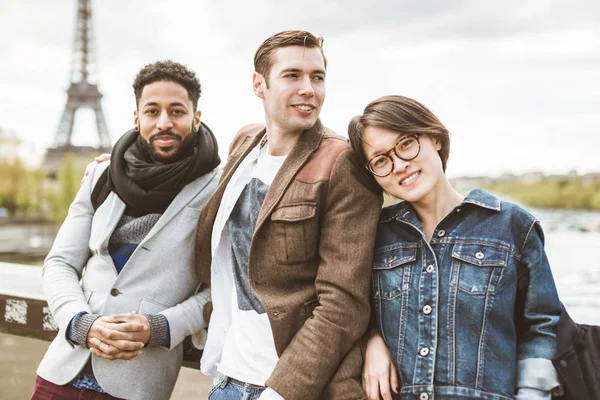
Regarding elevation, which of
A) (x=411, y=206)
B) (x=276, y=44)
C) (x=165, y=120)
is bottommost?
(x=411, y=206)

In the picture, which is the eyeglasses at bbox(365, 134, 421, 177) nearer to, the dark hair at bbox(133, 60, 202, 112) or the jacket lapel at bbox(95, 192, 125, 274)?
the dark hair at bbox(133, 60, 202, 112)

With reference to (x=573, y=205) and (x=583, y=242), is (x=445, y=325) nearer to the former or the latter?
(x=583, y=242)

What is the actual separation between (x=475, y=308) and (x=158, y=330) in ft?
3.83

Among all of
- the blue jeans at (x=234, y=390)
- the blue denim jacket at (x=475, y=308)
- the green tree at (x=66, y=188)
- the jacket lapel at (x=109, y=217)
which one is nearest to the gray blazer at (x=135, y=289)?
the jacket lapel at (x=109, y=217)

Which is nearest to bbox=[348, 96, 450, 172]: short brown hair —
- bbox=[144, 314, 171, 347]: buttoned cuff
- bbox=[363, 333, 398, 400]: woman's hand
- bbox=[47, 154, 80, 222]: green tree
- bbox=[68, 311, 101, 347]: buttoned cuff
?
bbox=[363, 333, 398, 400]: woman's hand

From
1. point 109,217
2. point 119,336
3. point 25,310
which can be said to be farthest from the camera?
point 25,310

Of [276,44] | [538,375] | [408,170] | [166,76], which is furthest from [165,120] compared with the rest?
[538,375]

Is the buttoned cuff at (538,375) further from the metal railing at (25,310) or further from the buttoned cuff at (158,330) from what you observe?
the metal railing at (25,310)

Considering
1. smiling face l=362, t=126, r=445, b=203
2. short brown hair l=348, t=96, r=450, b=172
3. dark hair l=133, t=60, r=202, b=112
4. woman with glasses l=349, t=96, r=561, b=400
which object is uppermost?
dark hair l=133, t=60, r=202, b=112

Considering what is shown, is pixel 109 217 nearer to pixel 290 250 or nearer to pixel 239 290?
pixel 239 290

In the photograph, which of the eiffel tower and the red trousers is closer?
the red trousers

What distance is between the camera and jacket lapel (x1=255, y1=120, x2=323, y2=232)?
6.47 ft

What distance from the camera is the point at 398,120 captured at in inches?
74.0

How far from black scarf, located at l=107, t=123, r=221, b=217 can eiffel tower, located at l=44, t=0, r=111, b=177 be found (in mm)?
33874
